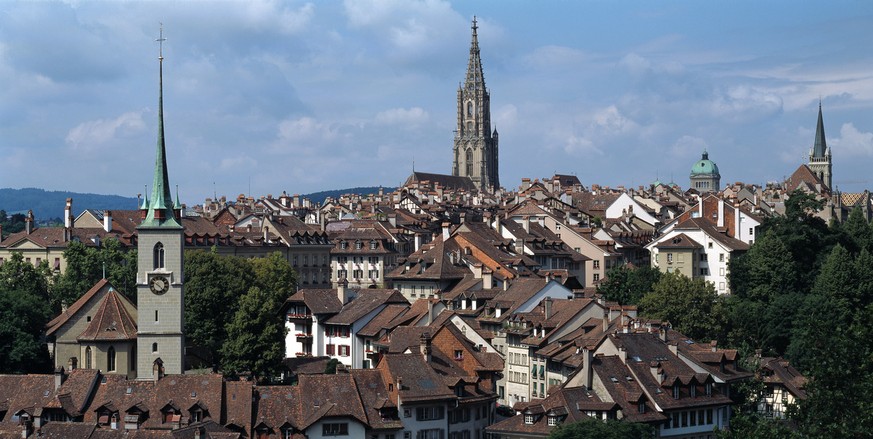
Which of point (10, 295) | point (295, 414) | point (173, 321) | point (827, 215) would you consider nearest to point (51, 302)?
point (10, 295)

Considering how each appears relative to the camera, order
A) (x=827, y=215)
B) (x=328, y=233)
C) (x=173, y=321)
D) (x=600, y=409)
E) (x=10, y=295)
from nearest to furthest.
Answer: (x=600, y=409)
(x=173, y=321)
(x=10, y=295)
(x=328, y=233)
(x=827, y=215)

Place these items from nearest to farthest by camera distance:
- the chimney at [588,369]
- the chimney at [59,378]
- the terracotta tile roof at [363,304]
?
1. the chimney at [588,369]
2. the chimney at [59,378]
3. the terracotta tile roof at [363,304]

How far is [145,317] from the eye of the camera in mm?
83000

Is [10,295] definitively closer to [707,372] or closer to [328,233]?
[707,372]

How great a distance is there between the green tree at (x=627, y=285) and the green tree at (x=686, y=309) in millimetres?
5692

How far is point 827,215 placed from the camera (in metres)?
154

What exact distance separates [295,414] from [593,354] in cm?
1500

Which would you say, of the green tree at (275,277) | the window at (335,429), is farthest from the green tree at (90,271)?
the window at (335,429)

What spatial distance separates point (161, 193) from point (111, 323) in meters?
7.82

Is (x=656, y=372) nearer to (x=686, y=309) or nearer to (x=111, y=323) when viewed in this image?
(x=686, y=309)

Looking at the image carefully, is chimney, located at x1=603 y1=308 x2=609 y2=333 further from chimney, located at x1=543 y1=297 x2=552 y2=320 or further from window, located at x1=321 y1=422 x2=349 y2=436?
window, located at x1=321 y1=422 x2=349 y2=436

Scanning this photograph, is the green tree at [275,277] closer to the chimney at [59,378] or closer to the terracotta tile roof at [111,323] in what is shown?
the terracotta tile roof at [111,323]

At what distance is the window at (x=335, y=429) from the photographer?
7194cm

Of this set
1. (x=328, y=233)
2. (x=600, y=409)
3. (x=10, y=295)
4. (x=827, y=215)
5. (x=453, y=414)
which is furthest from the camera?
(x=827, y=215)
